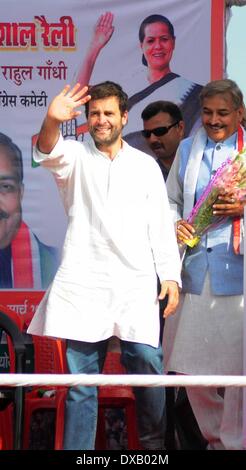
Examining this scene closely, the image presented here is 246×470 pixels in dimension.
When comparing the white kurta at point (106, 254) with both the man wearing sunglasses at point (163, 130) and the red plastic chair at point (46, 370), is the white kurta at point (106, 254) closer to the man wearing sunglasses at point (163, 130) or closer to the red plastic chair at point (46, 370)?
the red plastic chair at point (46, 370)

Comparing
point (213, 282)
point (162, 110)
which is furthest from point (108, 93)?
point (162, 110)

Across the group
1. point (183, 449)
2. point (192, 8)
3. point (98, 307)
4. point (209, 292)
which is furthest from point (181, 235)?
point (192, 8)

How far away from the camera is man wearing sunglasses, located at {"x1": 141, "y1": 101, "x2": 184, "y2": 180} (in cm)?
594

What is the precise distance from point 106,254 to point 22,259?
1446 mm

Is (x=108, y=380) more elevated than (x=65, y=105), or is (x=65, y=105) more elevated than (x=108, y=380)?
(x=65, y=105)

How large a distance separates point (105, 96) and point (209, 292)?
102cm

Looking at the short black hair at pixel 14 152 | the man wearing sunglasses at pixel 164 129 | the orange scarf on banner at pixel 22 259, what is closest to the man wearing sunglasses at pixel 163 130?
the man wearing sunglasses at pixel 164 129

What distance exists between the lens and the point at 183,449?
5227 mm

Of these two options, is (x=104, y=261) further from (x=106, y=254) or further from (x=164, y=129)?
(x=164, y=129)

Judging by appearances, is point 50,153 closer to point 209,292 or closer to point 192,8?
point 209,292

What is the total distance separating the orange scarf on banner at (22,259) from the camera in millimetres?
6012

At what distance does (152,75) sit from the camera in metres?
6.00

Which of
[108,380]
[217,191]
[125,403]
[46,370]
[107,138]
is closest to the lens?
[108,380]

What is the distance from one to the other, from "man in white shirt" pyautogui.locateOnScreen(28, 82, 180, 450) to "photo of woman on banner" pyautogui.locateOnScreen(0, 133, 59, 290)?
48.7 inches
